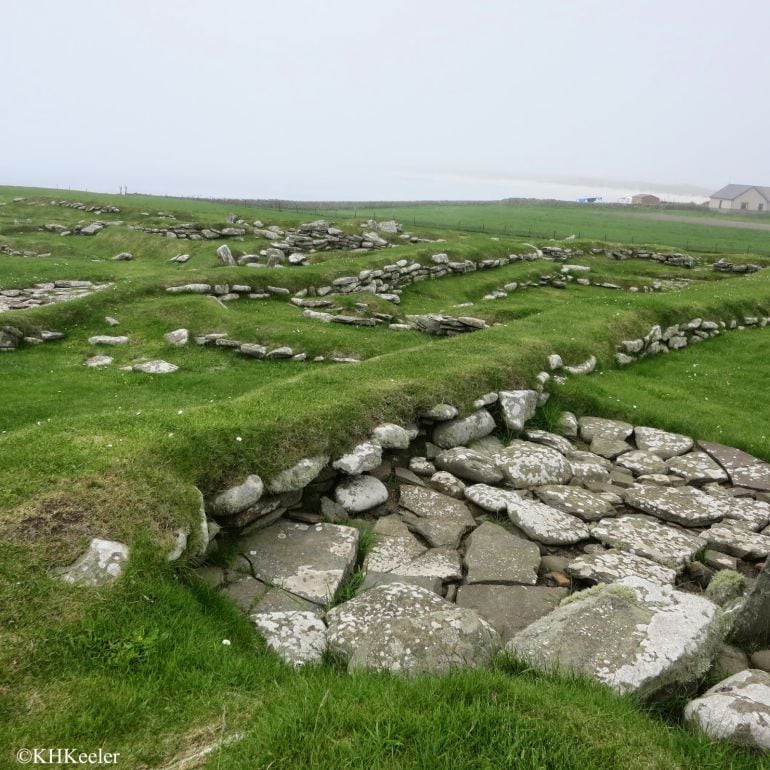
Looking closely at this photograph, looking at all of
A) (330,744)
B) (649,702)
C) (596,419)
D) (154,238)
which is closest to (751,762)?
(649,702)

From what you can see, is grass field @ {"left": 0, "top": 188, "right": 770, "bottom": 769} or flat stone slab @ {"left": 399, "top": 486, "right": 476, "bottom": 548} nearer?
grass field @ {"left": 0, "top": 188, "right": 770, "bottom": 769}

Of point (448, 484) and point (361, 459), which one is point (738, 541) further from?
point (361, 459)

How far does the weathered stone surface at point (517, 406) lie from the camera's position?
1102 cm

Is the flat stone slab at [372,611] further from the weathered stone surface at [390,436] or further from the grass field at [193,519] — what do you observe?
the weathered stone surface at [390,436]

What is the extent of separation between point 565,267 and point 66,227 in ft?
123

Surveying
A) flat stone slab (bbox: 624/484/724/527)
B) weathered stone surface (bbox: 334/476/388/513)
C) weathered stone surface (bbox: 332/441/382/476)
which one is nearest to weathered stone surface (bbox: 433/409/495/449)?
weathered stone surface (bbox: 332/441/382/476)

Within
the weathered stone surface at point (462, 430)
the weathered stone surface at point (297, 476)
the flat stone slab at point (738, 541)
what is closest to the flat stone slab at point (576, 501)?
the flat stone slab at point (738, 541)

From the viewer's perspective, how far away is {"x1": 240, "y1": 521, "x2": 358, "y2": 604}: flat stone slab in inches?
253

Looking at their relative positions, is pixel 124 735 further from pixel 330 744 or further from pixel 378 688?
pixel 378 688

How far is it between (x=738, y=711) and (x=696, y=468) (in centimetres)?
681

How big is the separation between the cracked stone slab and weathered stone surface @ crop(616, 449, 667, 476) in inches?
8.0

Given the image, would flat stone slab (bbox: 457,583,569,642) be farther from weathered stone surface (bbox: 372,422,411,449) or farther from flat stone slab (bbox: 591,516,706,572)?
weathered stone surface (bbox: 372,422,411,449)

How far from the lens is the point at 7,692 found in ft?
13.6

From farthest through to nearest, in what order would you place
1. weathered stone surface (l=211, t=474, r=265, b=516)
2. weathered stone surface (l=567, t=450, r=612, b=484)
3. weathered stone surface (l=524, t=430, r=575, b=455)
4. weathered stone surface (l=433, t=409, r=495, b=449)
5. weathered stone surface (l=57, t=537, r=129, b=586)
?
weathered stone surface (l=524, t=430, r=575, b=455), weathered stone surface (l=433, t=409, r=495, b=449), weathered stone surface (l=567, t=450, r=612, b=484), weathered stone surface (l=211, t=474, r=265, b=516), weathered stone surface (l=57, t=537, r=129, b=586)
